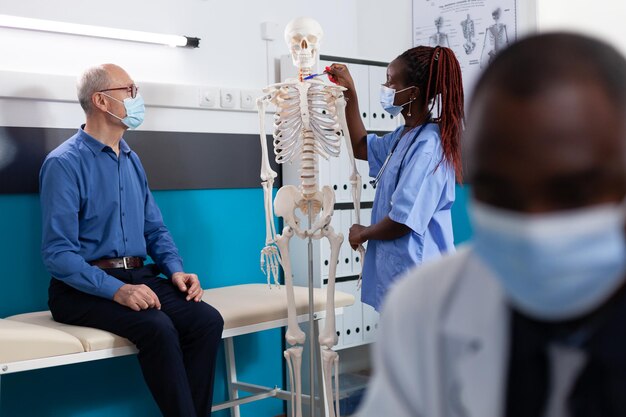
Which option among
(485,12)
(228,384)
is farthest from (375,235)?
(485,12)

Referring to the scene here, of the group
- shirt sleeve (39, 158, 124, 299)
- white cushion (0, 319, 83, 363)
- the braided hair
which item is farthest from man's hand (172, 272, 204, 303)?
the braided hair

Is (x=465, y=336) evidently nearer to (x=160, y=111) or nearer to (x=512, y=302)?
(x=512, y=302)

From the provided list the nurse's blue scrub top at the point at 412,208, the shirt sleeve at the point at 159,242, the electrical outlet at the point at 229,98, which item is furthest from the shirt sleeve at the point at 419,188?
the electrical outlet at the point at 229,98

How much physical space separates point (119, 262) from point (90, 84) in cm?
62

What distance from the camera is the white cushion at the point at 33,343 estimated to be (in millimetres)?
2268

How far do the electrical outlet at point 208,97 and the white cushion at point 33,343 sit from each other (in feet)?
4.07

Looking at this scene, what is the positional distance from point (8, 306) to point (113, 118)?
0.77 meters

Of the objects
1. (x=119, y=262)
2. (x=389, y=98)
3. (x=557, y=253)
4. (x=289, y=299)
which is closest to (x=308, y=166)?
(x=389, y=98)

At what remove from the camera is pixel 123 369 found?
122 inches

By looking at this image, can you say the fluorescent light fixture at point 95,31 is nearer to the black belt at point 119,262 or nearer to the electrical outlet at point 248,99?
the electrical outlet at point 248,99

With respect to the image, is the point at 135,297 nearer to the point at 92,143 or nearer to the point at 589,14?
the point at 92,143

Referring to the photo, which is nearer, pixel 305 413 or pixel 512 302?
pixel 512 302

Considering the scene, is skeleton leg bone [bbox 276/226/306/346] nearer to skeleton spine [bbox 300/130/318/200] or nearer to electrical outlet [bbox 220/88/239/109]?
skeleton spine [bbox 300/130/318/200]

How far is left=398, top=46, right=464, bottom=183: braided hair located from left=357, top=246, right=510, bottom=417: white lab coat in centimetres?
180
